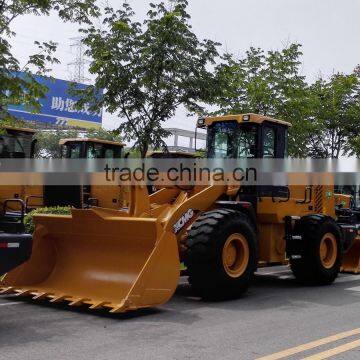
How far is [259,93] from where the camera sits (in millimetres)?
18516

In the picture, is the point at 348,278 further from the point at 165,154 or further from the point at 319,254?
the point at 165,154

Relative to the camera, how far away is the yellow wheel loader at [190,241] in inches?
299

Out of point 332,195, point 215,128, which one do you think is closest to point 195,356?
point 215,128

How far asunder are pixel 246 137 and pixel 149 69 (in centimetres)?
507

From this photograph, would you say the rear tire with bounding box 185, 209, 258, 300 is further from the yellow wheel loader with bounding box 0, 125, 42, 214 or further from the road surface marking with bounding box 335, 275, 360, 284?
the yellow wheel loader with bounding box 0, 125, 42, 214

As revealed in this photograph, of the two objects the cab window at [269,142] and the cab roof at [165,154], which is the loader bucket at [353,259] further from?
the cab roof at [165,154]

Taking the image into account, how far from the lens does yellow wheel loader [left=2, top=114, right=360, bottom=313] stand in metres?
7.61

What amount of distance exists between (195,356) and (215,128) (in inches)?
217

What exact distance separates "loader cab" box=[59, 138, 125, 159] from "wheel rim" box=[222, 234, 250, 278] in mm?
9515

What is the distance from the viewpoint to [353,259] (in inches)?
495

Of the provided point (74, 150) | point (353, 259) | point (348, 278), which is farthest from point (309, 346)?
point (74, 150)

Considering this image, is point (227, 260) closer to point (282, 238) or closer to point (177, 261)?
point (177, 261)

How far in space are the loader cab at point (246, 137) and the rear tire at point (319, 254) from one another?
57.2 inches

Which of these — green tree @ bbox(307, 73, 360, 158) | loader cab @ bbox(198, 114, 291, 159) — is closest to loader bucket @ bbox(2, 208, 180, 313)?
loader cab @ bbox(198, 114, 291, 159)
